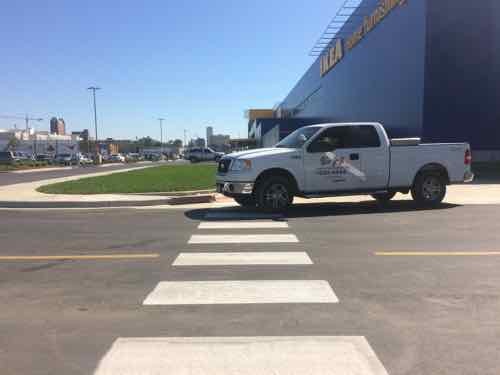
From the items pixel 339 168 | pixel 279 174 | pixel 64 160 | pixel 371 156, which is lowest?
pixel 64 160

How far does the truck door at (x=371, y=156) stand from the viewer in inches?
420

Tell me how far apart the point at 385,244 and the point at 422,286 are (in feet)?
6.99

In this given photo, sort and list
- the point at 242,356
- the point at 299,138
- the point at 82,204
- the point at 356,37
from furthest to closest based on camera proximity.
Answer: the point at 356,37
the point at 82,204
the point at 299,138
the point at 242,356

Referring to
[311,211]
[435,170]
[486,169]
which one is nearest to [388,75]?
[486,169]

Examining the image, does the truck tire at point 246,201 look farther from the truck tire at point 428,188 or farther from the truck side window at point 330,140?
the truck tire at point 428,188

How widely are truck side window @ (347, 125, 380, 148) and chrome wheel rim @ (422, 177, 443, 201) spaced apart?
1792 mm

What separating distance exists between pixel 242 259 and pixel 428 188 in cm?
717

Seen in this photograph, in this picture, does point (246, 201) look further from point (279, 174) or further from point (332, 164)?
point (332, 164)

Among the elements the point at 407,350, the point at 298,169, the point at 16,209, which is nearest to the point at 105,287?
the point at 407,350

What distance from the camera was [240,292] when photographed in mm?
4668

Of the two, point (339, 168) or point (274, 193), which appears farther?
point (339, 168)

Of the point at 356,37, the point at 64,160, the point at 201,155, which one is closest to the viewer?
the point at 356,37

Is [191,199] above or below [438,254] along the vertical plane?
above

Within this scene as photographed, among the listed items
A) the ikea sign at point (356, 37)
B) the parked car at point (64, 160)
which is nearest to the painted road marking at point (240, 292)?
the ikea sign at point (356, 37)
